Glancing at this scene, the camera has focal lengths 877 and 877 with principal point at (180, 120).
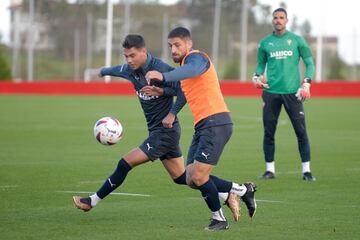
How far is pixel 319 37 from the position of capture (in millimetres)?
52281

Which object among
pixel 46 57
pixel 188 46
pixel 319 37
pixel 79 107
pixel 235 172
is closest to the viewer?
pixel 188 46

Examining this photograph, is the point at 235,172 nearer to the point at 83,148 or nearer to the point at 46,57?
the point at 83,148

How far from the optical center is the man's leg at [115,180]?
10.2m

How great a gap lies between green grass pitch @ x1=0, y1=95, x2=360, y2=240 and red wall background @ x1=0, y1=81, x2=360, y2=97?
62.2ft

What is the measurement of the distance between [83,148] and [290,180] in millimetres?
6908

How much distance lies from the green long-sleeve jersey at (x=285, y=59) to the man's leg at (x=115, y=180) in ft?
15.5

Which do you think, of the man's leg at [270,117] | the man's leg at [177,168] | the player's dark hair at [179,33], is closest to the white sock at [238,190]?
the man's leg at [177,168]

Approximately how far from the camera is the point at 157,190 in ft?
41.4

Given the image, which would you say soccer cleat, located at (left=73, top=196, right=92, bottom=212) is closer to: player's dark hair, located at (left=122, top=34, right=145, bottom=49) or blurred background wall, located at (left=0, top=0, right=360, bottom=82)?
player's dark hair, located at (left=122, top=34, right=145, bottom=49)

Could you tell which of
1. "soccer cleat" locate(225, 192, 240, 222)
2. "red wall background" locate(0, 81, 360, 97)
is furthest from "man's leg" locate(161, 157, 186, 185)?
"red wall background" locate(0, 81, 360, 97)

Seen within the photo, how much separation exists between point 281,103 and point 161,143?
15.4ft

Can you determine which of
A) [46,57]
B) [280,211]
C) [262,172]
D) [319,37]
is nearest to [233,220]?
[280,211]

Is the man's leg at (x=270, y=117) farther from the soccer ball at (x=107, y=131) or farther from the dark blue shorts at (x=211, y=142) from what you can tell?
the dark blue shorts at (x=211, y=142)

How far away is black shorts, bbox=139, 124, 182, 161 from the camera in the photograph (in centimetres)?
1030
